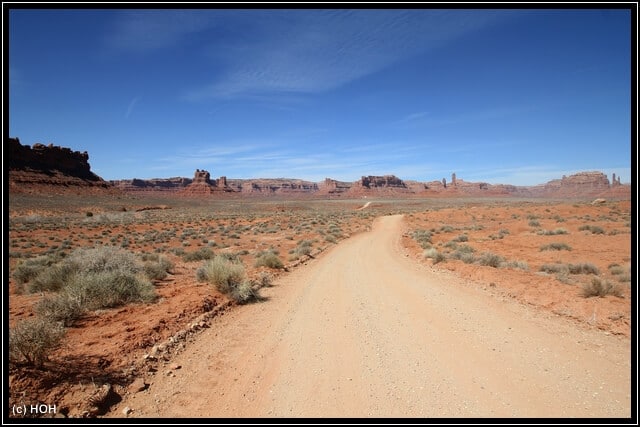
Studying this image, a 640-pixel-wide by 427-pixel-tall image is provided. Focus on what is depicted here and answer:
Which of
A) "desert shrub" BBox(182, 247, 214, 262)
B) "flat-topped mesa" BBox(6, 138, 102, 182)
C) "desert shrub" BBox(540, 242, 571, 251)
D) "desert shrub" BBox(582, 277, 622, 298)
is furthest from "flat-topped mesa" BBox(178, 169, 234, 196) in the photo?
"desert shrub" BBox(582, 277, 622, 298)

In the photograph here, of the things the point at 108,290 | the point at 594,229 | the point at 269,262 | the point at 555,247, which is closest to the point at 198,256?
the point at 269,262

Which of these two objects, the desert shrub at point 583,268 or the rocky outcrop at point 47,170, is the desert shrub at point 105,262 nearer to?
the desert shrub at point 583,268

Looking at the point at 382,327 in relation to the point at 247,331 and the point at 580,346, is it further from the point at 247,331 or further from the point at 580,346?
the point at 580,346

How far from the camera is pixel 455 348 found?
17.4 ft

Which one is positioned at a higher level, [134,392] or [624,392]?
[624,392]

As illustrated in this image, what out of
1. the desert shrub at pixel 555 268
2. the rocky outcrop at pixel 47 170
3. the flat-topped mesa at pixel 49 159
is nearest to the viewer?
the desert shrub at pixel 555 268

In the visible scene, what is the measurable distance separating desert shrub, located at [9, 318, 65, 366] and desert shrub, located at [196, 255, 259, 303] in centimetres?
448

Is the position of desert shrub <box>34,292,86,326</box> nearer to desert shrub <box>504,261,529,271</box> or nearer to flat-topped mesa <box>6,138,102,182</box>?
desert shrub <box>504,261,529,271</box>

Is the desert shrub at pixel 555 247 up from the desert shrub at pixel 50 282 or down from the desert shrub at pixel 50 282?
up

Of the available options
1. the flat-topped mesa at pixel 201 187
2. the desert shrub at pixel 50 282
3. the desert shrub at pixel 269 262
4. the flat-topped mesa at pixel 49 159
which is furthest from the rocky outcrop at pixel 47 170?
the desert shrub at pixel 269 262

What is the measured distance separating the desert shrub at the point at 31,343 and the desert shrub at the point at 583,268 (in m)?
13.5

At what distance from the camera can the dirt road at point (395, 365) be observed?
3725 millimetres
